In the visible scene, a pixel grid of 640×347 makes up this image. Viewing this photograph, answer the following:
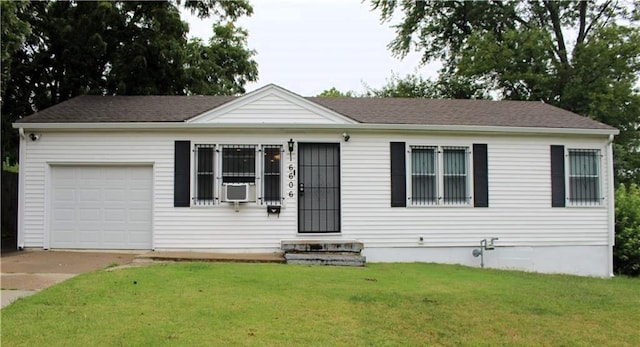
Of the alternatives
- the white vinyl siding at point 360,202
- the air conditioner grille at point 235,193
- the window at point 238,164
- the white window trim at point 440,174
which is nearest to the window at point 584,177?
the white vinyl siding at point 360,202

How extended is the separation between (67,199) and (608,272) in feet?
39.8

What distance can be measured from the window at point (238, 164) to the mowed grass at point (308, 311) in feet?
8.49

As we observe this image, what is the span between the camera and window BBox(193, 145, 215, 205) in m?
10.2

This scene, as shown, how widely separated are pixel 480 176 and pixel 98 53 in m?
12.2

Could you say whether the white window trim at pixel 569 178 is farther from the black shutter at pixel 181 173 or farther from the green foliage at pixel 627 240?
the black shutter at pixel 181 173

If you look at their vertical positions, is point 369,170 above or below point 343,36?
below

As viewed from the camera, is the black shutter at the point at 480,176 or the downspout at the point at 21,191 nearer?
the downspout at the point at 21,191

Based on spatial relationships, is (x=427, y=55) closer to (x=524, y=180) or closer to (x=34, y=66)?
(x=524, y=180)

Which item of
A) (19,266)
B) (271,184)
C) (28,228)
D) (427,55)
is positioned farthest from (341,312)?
(427,55)

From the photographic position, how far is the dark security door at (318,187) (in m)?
→ 10.4

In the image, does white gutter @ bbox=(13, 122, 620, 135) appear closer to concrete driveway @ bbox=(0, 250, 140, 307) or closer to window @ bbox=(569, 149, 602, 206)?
window @ bbox=(569, 149, 602, 206)

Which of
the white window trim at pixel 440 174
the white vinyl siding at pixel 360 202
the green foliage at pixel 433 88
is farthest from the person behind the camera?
the green foliage at pixel 433 88

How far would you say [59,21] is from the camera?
14805mm

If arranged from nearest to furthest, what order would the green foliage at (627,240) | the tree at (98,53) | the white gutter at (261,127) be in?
the white gutter at (261,127) → the green foliage at (627,240) → the tree at (98,53)
